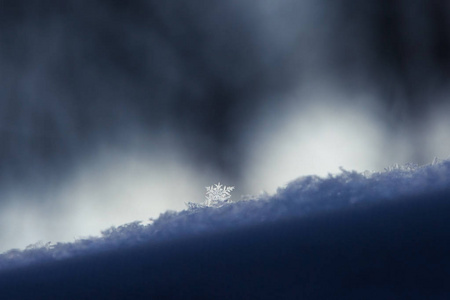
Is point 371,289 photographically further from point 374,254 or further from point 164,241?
point 164,241

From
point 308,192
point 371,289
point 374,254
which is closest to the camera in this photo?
point 371,289

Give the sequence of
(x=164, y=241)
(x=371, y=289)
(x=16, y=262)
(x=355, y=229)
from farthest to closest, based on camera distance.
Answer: (x=16, y=262), (x=164, y=241), (x=355, y=229), (x=371, y=289)

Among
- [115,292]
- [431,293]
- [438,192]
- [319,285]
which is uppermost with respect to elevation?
[438,192]

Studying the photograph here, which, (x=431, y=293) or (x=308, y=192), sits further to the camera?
(x=308, y=192)

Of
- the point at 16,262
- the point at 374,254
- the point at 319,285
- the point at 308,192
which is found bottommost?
the point at 319,285

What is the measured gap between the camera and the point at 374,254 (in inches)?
502

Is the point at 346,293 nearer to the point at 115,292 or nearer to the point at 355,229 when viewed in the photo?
the point at 355,229

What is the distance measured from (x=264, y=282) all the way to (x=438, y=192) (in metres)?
8.47

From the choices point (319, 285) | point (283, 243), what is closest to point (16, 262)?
point (283, 243)

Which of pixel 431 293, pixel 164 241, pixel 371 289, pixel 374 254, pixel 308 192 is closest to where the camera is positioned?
pixel 431 293

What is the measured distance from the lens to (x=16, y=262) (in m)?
23.9

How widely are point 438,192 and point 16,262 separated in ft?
84.3

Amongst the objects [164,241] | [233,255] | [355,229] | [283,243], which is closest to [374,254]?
[355,229]

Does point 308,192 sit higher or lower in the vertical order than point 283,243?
higher
